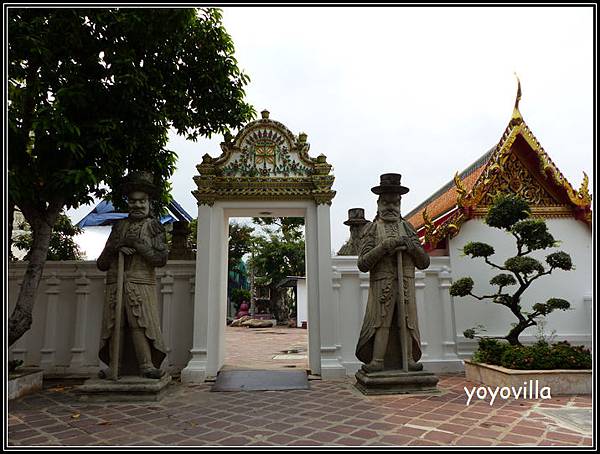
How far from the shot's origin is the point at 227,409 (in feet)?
15.7

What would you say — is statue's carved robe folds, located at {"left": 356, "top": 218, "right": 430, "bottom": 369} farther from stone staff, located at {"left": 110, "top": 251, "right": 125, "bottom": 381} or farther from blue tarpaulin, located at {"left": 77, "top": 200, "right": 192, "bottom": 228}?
blue tarpaulin, located at {"left": 77, "top": 200, "right": 192, "bottom": 228}

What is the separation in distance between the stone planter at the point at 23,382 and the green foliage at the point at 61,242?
11.2 ft

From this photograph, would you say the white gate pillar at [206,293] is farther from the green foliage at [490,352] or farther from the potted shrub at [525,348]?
the green foliage at [490,352]

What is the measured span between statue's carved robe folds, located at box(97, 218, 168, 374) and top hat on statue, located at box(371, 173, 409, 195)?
3237 mm

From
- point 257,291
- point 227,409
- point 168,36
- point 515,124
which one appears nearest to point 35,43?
point 168,36

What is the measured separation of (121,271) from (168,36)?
338 cm

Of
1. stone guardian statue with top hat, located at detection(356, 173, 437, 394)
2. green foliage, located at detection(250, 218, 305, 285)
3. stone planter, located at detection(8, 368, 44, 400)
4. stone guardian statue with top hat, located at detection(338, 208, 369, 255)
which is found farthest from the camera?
green foliage, located at detection(250, 218, 305, 285)

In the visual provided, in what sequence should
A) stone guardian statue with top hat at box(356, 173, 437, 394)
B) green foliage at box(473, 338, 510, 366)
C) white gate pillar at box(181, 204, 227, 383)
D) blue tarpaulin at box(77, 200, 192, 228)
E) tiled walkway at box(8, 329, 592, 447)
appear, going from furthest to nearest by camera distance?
blue tarpaulin at box(77, 200, 192, 228) < white gate pillar at box(181, 204, 227, 383) < green foliage at box(473, 338, 510, 366) < stone guardian statue with top hat at box(356, 173, 437, 394) < tiled walkway at box(8, 329, 592, 447)

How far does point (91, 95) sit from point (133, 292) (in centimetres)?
278

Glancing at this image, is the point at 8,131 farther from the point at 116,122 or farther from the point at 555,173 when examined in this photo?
the point at 555,173

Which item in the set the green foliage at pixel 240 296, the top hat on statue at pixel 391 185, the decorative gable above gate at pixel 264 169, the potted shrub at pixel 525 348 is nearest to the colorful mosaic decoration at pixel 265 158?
the decorative gable above gate at pixel 264 169

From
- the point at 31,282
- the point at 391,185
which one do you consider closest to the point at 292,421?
the point at 391,185

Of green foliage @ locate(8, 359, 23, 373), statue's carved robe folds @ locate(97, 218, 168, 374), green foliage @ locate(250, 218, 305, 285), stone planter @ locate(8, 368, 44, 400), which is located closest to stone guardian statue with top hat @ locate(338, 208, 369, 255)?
statue's carved robe folds @ locate(97, 218, 168, 374)

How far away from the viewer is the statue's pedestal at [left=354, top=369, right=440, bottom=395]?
17.7 ft
